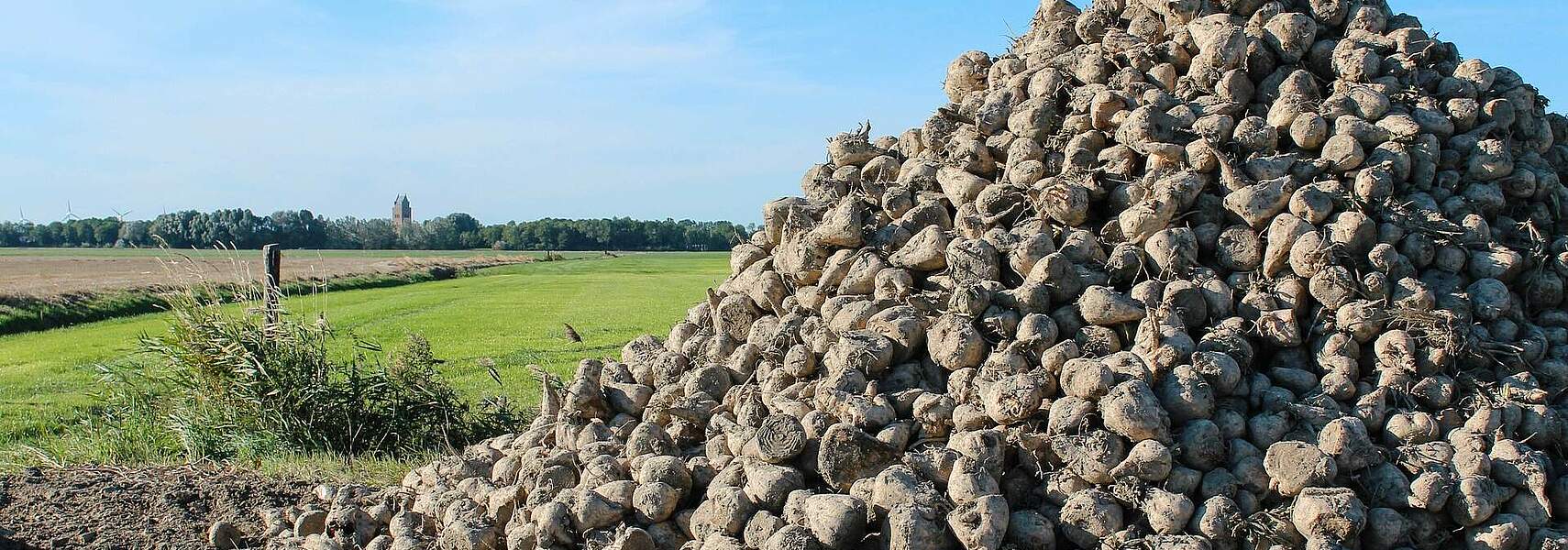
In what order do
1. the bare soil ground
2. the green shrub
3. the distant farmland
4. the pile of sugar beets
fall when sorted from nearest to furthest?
the pile of sugar beets
the bare soil ground
the green shrub
the distant farmland

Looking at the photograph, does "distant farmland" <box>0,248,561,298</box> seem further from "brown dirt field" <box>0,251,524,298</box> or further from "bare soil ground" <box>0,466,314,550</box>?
"bare soil ground" <box>0,466,314,550</box>

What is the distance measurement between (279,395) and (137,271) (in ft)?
103

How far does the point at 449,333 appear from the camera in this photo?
16922 millimetres

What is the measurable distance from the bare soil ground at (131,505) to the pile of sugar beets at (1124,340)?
1.01 ft

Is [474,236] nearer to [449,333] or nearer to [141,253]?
[141,253]

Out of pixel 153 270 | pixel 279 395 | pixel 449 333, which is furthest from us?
pixel 449 333

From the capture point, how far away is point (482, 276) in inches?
1602

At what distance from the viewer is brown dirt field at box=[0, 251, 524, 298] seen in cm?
616

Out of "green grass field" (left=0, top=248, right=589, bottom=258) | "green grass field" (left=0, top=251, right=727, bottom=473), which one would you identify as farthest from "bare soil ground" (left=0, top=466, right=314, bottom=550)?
"green grass field" (left=0, top=248, right=589, bottom=258)

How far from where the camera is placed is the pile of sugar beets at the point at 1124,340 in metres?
3.12

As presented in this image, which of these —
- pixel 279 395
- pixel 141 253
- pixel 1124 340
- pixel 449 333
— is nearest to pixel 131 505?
pixel 279 395

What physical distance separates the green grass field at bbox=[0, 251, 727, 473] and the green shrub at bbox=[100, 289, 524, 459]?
0.35 m

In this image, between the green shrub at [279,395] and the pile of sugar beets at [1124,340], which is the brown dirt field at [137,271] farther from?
the pile of sugar beets at [1124,340]

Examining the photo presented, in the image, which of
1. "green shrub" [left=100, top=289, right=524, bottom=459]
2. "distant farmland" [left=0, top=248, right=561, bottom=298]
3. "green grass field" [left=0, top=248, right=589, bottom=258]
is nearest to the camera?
"green shrub" [left=100, top=289, right=524, bottom=459]
